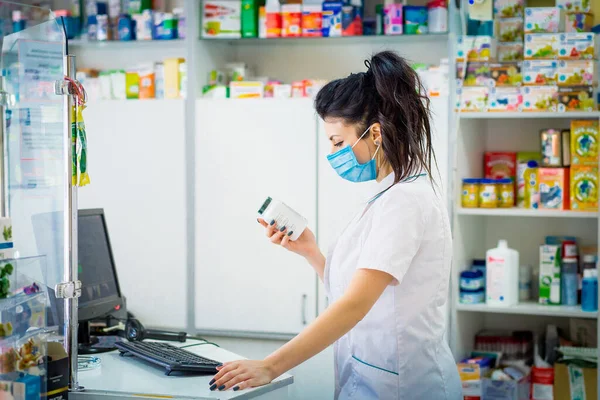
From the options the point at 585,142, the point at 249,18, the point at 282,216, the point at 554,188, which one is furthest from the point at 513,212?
the point at 282,216

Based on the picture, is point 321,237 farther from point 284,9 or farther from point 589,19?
point 589,19

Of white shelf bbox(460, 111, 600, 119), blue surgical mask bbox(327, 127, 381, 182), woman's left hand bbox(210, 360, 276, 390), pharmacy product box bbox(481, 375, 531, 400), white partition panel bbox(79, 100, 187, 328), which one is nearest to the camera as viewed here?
woman's left hand bbox(210, 360, 276, 390)

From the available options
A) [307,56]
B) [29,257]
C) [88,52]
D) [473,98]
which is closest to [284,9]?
[307,56]

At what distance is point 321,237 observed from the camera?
3693mm

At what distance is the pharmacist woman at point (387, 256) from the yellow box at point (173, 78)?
1.87m

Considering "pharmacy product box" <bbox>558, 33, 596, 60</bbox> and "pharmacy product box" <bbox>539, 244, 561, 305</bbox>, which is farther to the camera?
"pharmacy product box" <bbox>539, 244, 561, 305</bbox>

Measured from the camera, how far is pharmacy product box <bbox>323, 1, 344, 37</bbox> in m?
3.72

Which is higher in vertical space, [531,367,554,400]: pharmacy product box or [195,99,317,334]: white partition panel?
[195,99,317,334]: white partition panel

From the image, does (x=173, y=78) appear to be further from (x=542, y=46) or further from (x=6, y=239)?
(x=6, y=239)

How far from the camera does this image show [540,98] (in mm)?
3510

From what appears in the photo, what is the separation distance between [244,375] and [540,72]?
2.25 meters

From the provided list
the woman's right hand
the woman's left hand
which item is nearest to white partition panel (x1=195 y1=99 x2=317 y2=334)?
the woman's right hand

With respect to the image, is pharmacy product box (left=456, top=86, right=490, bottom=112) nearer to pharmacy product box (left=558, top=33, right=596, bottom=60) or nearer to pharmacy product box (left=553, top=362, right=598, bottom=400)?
pharmacy product box (left=558, top=33, right=596, bottom=60)

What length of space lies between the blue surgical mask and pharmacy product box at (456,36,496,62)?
1612mm
